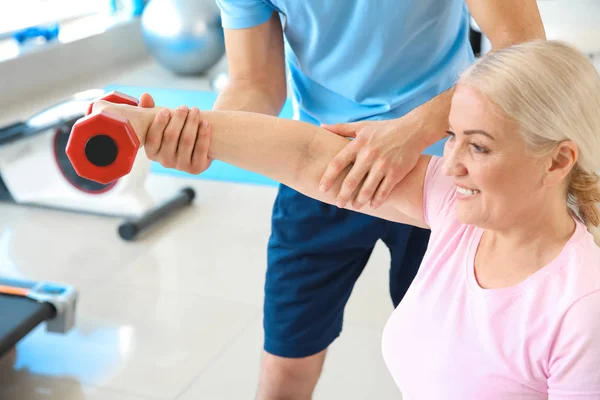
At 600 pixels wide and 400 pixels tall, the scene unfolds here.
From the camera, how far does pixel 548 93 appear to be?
97 cm

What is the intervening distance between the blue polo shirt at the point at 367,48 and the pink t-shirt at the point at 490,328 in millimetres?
304

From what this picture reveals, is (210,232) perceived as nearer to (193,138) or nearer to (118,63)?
(193,138)

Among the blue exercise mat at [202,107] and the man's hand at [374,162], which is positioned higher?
the man's hand at [374,162]

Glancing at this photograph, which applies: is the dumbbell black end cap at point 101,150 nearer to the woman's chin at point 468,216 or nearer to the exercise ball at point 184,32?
the woman's chin at point 468,216

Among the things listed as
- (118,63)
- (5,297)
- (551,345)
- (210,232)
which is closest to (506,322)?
(551,345)

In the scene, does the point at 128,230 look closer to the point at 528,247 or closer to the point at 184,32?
the point at 184,32

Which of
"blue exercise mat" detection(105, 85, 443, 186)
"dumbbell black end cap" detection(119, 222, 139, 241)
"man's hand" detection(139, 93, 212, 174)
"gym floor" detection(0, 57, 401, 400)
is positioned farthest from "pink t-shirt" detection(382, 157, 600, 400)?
"blue exercise mat" detection(105, 85, 443, 186)

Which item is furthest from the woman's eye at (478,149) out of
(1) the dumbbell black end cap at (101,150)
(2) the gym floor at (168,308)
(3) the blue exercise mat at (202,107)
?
(3) the blue exercise mat at (202,107)

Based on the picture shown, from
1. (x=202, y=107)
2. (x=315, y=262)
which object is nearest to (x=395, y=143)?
(x=315, y=262)

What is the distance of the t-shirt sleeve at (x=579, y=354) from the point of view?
923 mm

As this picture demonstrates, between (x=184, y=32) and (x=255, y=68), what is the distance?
3.39 meters

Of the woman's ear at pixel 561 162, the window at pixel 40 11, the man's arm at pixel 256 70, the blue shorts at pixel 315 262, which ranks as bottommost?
the window at pixel 40 11

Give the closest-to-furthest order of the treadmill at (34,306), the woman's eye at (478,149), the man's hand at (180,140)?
the woman's eye at (478,149) < the man's hand at (180,140) < the treadmill at (34,306)

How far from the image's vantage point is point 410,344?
115cm
